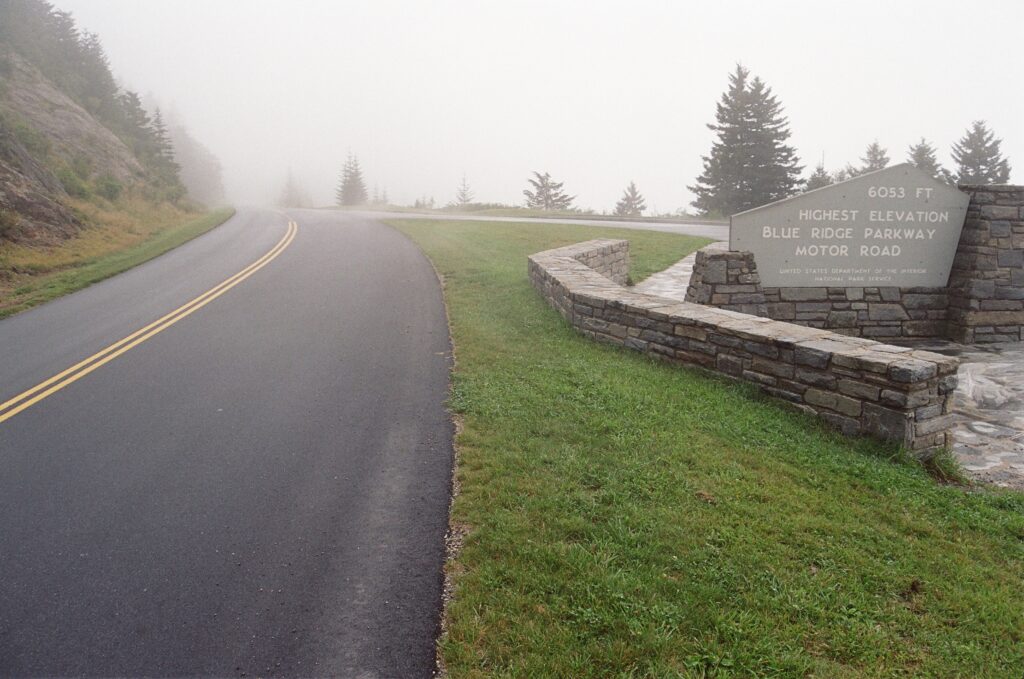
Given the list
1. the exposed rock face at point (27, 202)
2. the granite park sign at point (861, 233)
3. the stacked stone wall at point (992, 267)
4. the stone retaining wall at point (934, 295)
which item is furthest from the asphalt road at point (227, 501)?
the exposed rock face at point (27, 202)

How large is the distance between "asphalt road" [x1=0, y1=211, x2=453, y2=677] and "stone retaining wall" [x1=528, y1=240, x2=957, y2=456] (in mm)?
2366

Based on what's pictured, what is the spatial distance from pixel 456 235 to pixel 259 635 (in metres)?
18.4

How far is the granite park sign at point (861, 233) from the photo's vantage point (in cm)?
853

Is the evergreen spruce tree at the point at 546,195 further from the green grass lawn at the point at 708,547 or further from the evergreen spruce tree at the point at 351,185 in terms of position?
the green grass lawn at the point at 708,547

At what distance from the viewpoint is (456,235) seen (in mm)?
20484

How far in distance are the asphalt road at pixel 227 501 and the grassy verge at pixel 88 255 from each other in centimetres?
402

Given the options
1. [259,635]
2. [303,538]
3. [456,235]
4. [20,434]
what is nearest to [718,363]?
[303,538]

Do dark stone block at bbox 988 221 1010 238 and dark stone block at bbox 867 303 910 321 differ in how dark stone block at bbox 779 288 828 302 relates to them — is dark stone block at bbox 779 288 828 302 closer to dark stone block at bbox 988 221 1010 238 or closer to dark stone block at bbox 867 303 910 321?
dark stone block at bbox 867 303 910 321

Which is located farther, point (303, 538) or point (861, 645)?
point (303, 538)

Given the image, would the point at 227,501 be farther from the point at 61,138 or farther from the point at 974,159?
the point at 974,159

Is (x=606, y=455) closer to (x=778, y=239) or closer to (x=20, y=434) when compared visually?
(x=20, y=434)

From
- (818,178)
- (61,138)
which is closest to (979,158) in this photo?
(818,178)

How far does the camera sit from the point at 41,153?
21328 millimetres

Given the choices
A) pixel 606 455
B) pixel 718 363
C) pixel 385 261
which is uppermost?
pixel 385 261
